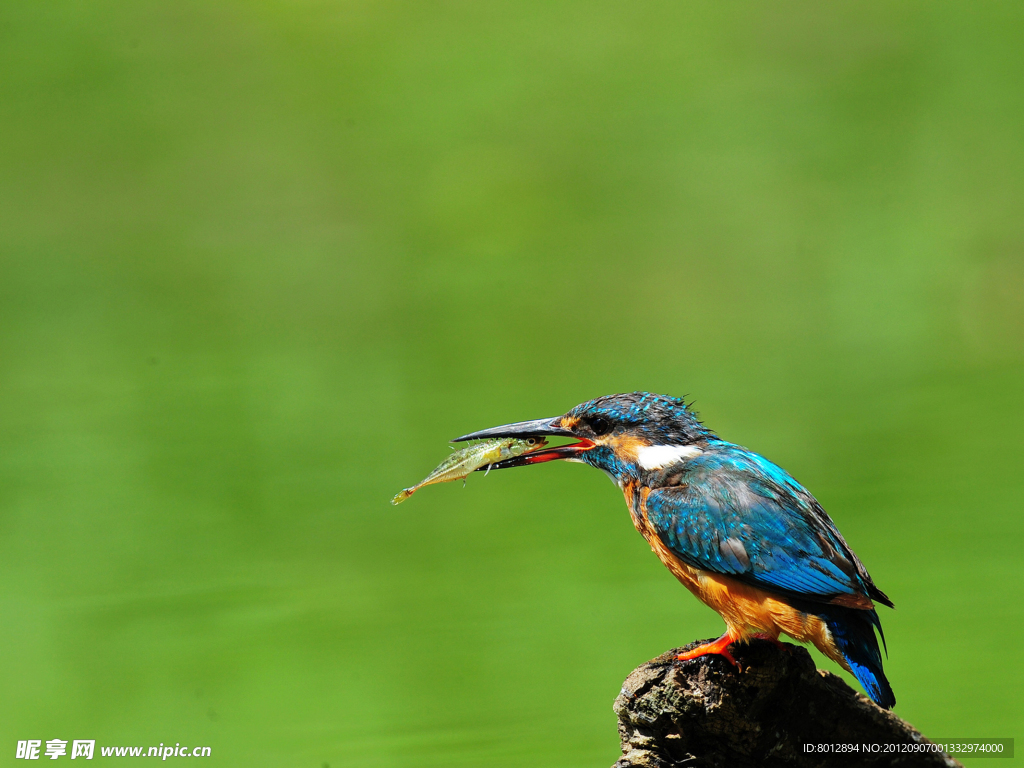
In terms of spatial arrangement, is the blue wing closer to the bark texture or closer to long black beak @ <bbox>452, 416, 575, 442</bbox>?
the bark texture

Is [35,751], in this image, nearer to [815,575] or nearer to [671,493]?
[671,493]

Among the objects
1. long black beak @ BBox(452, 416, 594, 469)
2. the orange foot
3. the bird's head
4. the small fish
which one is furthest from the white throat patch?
the orange foot

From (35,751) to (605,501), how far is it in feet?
10.9

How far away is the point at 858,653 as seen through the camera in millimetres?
2059

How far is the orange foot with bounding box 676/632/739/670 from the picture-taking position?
6.70ft

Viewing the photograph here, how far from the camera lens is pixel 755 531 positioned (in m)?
2.16

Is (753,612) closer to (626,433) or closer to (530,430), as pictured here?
(626,433)

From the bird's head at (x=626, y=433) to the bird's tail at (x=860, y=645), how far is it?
1.50 feet

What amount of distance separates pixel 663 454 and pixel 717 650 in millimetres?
468

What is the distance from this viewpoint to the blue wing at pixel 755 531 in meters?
2.07

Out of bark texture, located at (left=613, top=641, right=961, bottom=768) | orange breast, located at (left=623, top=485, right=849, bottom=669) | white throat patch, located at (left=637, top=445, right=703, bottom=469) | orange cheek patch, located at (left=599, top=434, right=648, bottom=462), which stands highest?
orange cheek patch, located at (left=599, top=434, right=648, bottom=462)

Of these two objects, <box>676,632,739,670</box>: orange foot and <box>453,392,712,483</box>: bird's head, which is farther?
<box>453,392,712,483</box>: bird's head

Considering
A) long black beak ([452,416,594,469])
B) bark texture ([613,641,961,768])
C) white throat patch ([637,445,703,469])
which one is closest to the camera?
bark texture ([613,641,961,768])

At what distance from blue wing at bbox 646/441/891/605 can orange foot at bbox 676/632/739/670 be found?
0.43 feet
